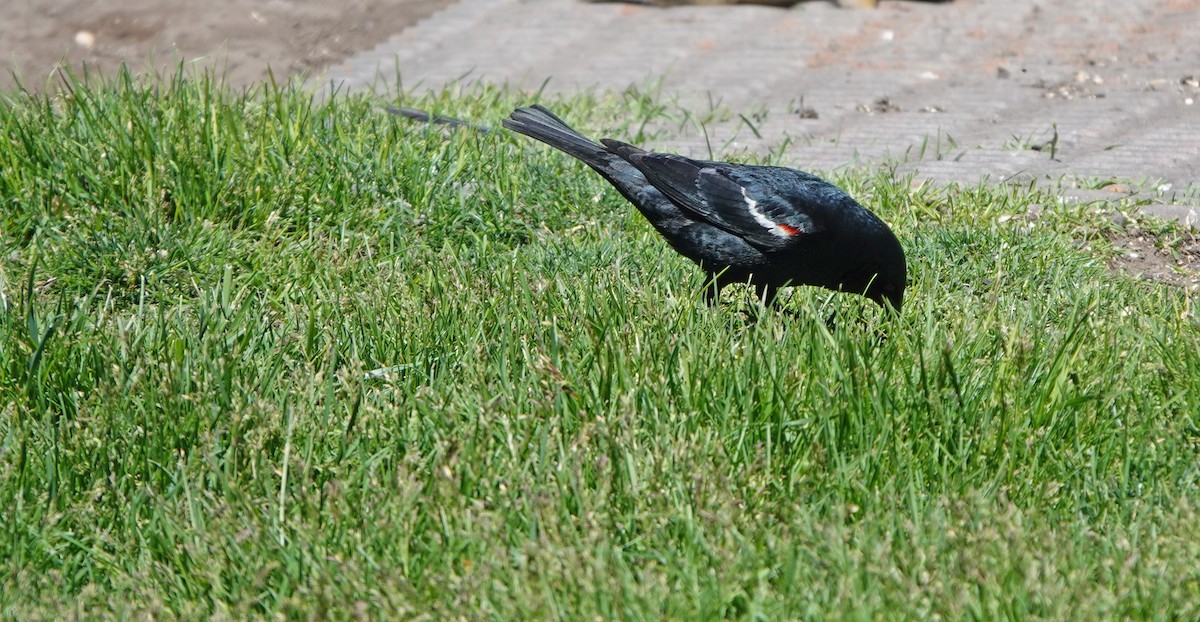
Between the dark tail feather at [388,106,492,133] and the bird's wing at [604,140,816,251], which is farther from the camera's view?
the dark tail feather at [388,106,492,133]

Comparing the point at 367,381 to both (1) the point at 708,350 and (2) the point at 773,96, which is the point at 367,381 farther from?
(2) the point at 773,96

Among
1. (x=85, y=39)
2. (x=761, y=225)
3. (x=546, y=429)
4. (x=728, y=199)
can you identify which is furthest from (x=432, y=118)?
(x=85, y=39)

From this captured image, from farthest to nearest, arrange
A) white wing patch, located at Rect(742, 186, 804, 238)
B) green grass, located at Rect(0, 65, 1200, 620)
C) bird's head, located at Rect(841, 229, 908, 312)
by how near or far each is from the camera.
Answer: white wing patch, located at Rect(742, 186, 804, 238), bird's head, located at Rect(841, 229, 908, 312), green grass, located at Rect(0, 65, 1200, 620)

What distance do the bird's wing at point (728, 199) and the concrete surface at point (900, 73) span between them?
46.4 inches

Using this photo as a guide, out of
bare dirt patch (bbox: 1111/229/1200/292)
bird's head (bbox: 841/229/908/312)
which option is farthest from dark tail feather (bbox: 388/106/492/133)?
bare dirt patch (bbox: 1111/229/1200/292)

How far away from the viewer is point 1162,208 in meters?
4.77

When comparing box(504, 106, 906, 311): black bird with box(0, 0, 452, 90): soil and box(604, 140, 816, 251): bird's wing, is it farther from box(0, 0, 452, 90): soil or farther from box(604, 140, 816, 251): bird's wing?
box(0, 0, 452, 90): soil

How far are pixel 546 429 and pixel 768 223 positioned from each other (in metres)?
1.57

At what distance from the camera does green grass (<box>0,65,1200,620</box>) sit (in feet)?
7.79

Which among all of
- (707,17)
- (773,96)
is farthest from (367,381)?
(707,17)

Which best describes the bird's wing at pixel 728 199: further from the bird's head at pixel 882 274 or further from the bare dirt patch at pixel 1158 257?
the bare dirt patch at pixel 1158 257

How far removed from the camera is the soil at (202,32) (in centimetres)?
760

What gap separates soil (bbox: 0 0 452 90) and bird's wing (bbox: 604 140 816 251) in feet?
12.3

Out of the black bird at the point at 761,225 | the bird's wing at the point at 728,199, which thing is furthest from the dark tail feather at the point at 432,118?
the bird's wing at the point at 728,199
